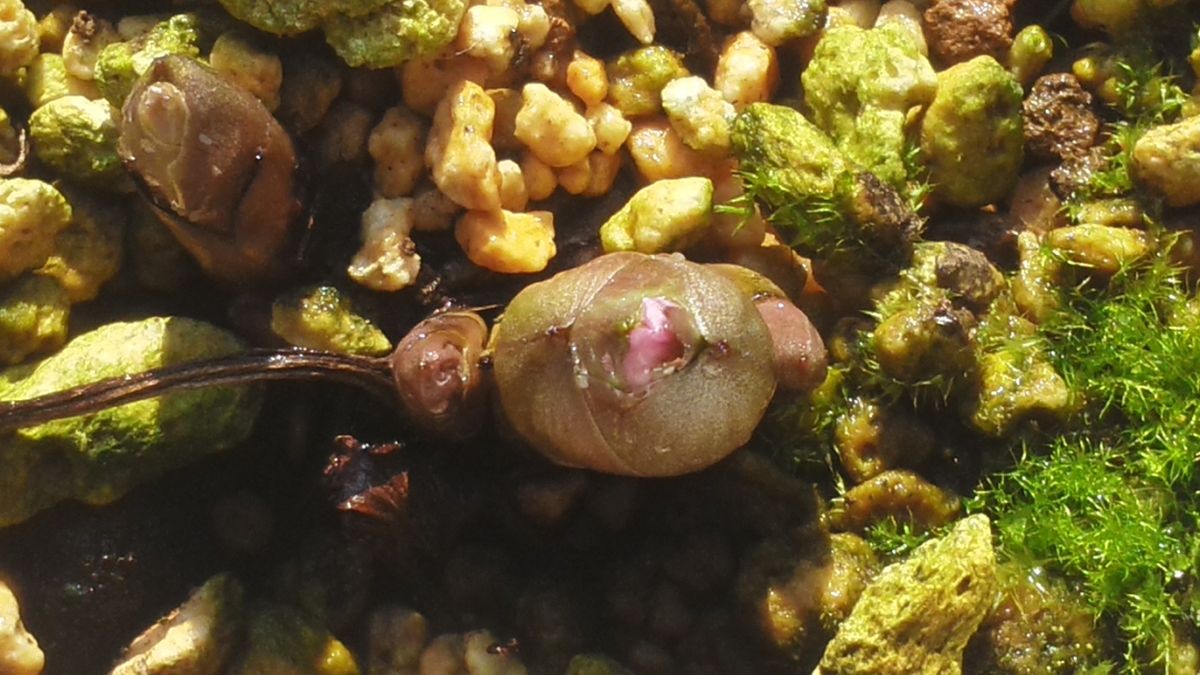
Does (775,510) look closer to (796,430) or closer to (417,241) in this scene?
(796,430)

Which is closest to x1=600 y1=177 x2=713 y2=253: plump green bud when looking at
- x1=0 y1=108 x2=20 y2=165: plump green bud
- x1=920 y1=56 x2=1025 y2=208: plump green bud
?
x1=920 y1=56 x2=1025 y2=208: plump green bud

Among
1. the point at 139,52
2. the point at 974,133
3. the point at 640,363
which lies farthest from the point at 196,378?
the point at 974,133

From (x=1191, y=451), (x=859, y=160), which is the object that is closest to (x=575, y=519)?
(x=859, y=160)

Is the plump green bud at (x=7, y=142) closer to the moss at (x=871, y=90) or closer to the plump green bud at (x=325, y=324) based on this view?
the plump green bud at (x=325, y=324)

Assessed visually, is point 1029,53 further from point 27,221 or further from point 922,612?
point 27,221

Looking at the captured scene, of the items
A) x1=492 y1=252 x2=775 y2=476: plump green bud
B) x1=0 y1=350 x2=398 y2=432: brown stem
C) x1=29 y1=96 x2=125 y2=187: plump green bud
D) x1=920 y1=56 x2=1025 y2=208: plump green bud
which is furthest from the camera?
x1=920 y1=56 x2=1025 y2=208: plump green bud

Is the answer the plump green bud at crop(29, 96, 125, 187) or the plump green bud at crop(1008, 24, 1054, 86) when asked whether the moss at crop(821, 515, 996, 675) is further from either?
the plump green bud at crop(29, 96, 125, 187)

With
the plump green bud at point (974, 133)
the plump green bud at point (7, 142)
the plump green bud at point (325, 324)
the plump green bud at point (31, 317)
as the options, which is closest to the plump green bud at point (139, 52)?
the plump green bud at point (7, 142)
